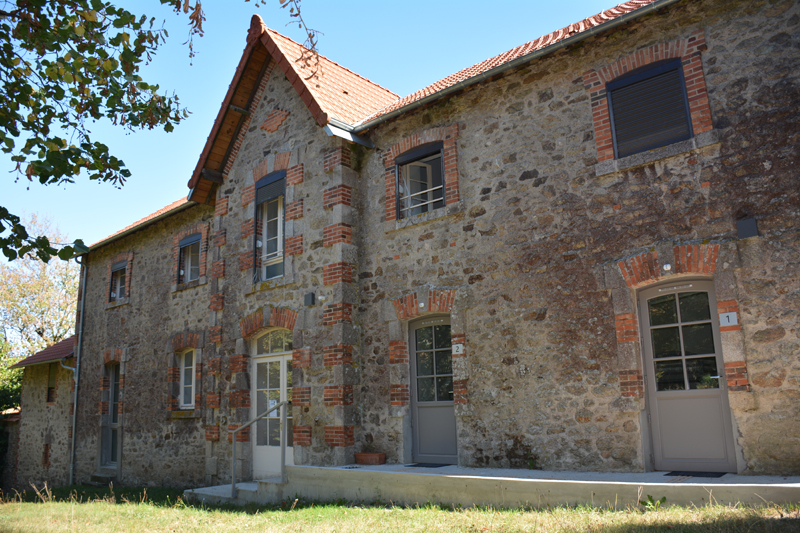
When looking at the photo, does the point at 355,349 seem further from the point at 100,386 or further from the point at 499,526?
the point at 100,386

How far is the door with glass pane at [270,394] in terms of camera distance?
33.8 feet

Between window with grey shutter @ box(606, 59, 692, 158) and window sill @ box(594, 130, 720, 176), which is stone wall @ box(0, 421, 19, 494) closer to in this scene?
window sill @ box(594, 130, 720, 176)

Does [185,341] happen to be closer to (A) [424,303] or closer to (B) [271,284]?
(B) [271,284]

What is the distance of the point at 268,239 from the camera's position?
37.2 feet

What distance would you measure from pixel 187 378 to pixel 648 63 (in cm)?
1102

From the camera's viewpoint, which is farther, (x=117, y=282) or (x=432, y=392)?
(x=117, y=282)

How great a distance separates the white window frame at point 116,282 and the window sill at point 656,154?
42.7 feet

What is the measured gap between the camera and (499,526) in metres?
5.42

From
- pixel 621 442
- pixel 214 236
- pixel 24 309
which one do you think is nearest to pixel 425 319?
pixel 621 442

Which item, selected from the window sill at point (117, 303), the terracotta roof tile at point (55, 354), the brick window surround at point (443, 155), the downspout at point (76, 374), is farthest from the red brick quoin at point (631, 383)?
the terracotta roof tile at point (55, 354)

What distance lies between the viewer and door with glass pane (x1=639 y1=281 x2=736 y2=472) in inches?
252

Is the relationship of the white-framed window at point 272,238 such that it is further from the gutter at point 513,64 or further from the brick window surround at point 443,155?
the brick window surround at point 443,155

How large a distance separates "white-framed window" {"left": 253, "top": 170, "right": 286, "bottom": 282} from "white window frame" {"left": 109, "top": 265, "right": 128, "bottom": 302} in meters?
6.41

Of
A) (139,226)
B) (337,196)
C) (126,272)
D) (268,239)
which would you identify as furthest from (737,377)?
(126,272)
